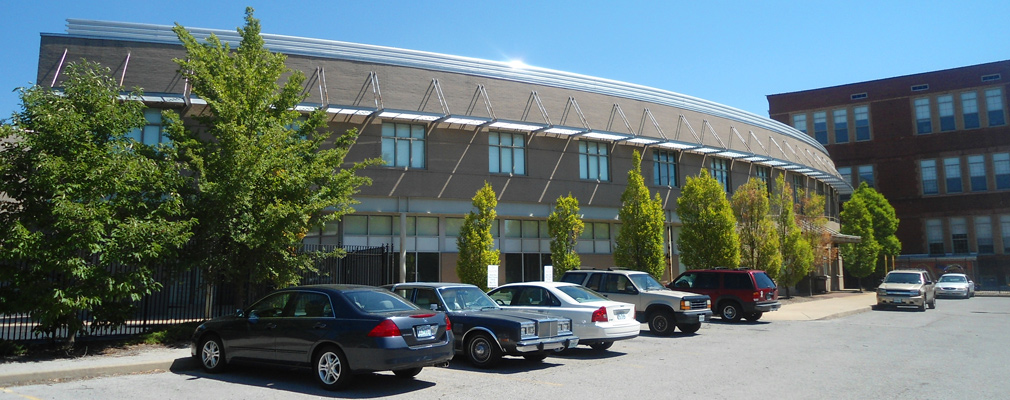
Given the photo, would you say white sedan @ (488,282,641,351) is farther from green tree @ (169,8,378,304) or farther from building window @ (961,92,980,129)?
building window @ (961,92,980,129)

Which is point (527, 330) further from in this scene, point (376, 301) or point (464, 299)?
point (376, 301)

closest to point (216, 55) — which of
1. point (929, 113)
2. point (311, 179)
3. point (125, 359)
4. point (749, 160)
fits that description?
point (311, 179)

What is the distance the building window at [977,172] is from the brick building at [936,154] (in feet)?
0.25

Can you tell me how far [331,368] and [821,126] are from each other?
64647mm

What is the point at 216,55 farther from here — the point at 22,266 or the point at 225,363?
the point at 225,363

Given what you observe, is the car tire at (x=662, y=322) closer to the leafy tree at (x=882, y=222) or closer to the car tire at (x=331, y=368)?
the car tire at (x=331, y=368)

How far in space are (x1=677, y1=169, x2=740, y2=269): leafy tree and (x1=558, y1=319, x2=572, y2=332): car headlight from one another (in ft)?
53.3

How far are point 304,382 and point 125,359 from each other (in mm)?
4037

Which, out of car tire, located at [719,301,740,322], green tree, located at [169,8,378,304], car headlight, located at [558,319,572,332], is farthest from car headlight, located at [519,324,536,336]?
car tire, located at [719,301,740,322]

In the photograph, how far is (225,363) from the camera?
34.2ft

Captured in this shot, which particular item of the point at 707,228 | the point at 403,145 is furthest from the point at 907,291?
the point at 403,145

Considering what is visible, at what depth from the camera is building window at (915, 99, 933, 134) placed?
2344 inches

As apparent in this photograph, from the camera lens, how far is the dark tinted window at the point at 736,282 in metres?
20.4

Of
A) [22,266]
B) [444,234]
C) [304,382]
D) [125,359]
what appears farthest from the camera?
[444,234]
